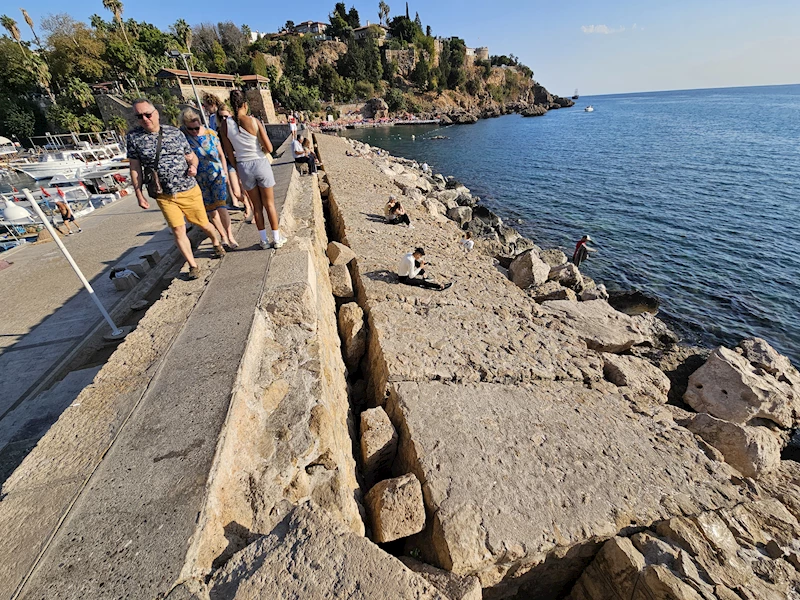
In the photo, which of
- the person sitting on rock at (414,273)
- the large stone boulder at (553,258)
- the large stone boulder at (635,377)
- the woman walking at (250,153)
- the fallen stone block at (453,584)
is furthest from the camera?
the large stone boulder at (553,258)

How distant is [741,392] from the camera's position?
5816 millimetres

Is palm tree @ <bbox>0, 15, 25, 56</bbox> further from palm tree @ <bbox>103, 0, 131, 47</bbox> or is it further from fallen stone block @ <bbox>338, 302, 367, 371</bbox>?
fallen stone block @ <bbox>338, 302, 367, 371</bbox>

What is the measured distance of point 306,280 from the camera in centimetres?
360

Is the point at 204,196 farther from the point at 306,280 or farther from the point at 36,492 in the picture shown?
the point at 36,492

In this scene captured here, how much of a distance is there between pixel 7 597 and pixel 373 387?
131 inches

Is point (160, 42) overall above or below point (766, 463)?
above

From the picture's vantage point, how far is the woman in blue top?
13.8ft

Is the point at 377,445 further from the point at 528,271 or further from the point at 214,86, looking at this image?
the point at 214,86

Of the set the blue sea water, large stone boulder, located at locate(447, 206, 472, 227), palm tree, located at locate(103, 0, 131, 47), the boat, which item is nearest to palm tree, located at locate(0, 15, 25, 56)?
palm tree, located at locate(103, 0, 131, 47)

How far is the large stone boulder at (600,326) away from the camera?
656 cm

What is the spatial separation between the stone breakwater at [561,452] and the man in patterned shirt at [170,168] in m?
2.39

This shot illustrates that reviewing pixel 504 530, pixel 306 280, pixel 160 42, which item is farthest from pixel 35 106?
pixel 504 530

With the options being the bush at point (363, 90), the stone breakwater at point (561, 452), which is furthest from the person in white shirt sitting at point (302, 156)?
the bush at point (363, 90)

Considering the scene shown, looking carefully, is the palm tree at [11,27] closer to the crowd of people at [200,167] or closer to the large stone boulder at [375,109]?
the large stone boulder at [375,109]
